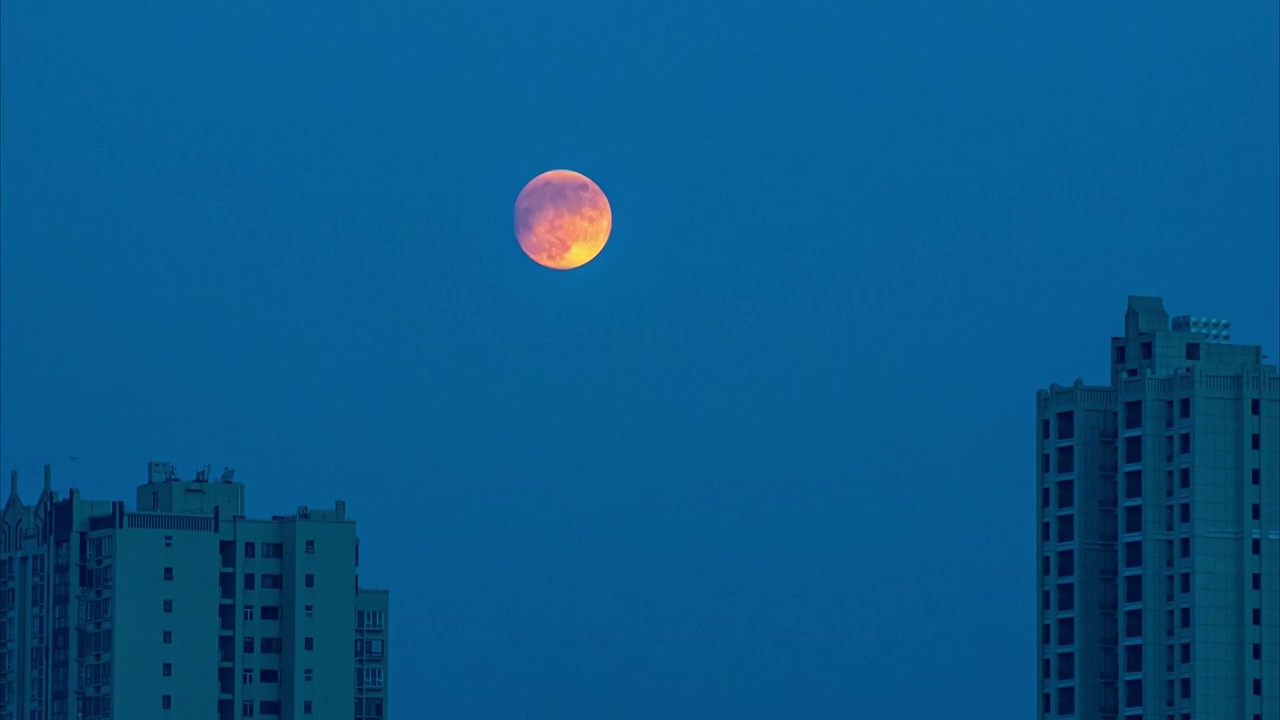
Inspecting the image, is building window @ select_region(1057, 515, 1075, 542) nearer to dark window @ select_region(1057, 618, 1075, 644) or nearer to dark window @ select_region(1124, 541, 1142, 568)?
dark window @ select_region(1124, 541, 1142, 568)

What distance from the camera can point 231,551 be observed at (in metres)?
148

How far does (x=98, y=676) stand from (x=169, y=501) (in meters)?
9.00

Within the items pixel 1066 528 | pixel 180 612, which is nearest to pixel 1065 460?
pixel 1066 528

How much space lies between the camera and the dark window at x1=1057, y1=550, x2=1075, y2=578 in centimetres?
12456

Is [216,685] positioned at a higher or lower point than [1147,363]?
lower

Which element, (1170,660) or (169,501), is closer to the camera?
(1170,660)

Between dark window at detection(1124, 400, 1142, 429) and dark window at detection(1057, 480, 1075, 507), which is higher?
dark window at detection(1124, 400, 1142, 429)

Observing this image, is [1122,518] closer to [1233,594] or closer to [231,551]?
[1233,594]

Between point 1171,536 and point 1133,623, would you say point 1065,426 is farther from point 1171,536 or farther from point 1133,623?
point 1133,623

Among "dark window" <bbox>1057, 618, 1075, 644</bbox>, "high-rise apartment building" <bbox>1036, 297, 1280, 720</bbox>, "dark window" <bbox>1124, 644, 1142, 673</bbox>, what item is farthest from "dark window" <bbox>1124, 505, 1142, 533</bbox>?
"dark window" <bbox>1057, 618, 1075, 644</bbox>

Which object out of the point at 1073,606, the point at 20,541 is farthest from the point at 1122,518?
the point at 20,541

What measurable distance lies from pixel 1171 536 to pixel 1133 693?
21.3 ft

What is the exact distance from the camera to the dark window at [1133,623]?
398 feet

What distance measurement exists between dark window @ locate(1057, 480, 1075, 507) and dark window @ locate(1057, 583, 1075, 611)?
10.8 feet
